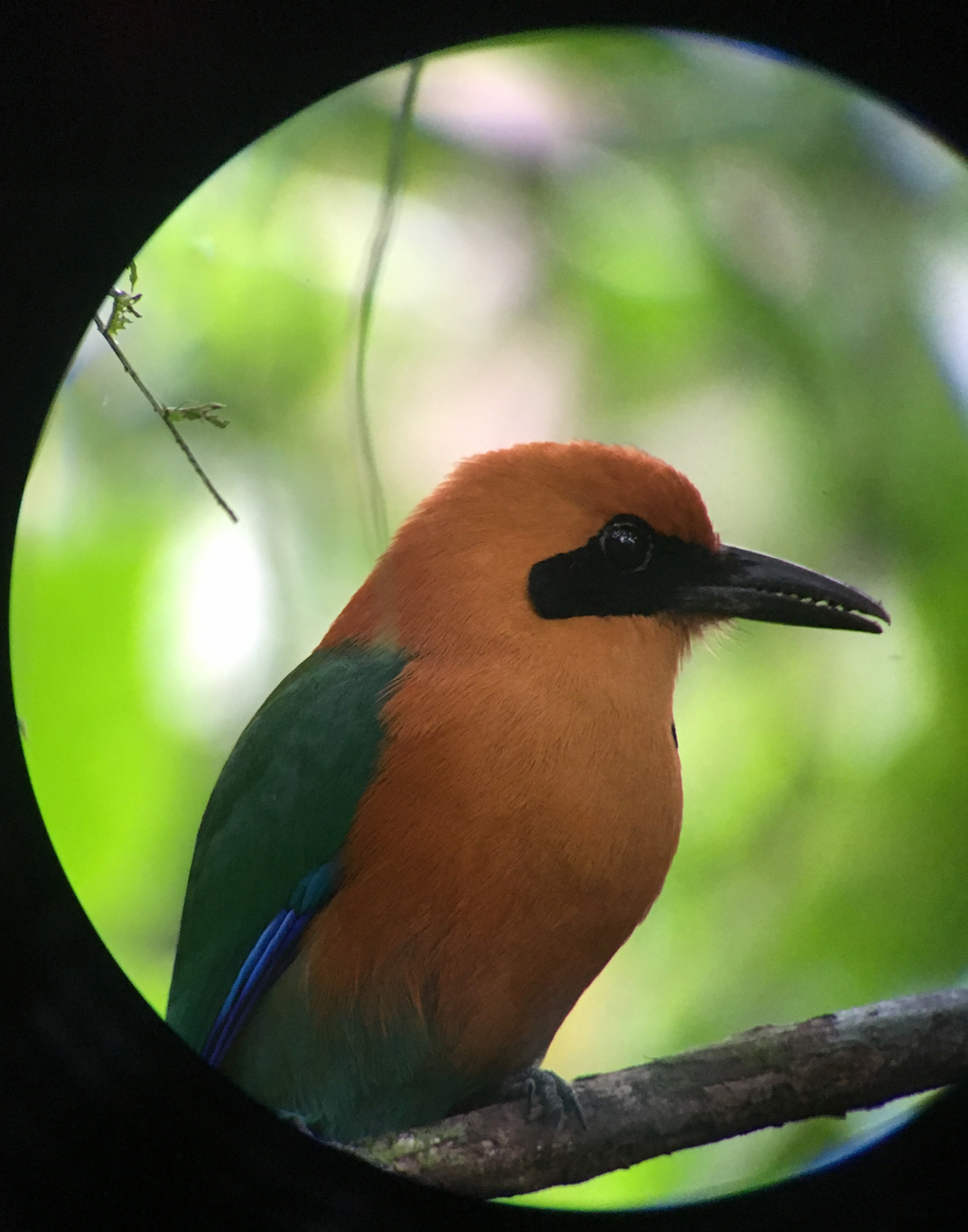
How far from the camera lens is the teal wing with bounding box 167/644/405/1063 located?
4.73 ft

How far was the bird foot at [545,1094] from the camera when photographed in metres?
1.44

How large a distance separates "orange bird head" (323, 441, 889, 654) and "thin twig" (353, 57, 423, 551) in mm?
98

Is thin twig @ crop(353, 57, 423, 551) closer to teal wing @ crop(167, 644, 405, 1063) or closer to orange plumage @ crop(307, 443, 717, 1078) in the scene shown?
orange plumage @ crop(307, 443, 717, 1078)

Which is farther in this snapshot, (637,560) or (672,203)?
(637,560)

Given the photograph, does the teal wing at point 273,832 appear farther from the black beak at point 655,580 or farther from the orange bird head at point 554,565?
the black beak at point 655,580

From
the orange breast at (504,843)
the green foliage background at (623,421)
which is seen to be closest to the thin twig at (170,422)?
the green foliage background at (623,421)

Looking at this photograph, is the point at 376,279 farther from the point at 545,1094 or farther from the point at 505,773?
the point at 545,1094

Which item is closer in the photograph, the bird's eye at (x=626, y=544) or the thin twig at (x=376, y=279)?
the thin twig at (x=376, y=279)

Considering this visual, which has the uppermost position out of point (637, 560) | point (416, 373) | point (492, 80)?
point (492, 80)

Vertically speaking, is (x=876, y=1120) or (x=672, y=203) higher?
(x=672, y=203)

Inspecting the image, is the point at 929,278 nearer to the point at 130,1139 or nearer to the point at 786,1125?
the point at 786,1125

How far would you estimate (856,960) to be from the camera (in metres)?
1.38

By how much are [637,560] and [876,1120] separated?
2.87ft

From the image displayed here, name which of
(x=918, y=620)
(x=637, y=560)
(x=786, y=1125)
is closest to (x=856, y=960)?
(x=786, y=1125)
